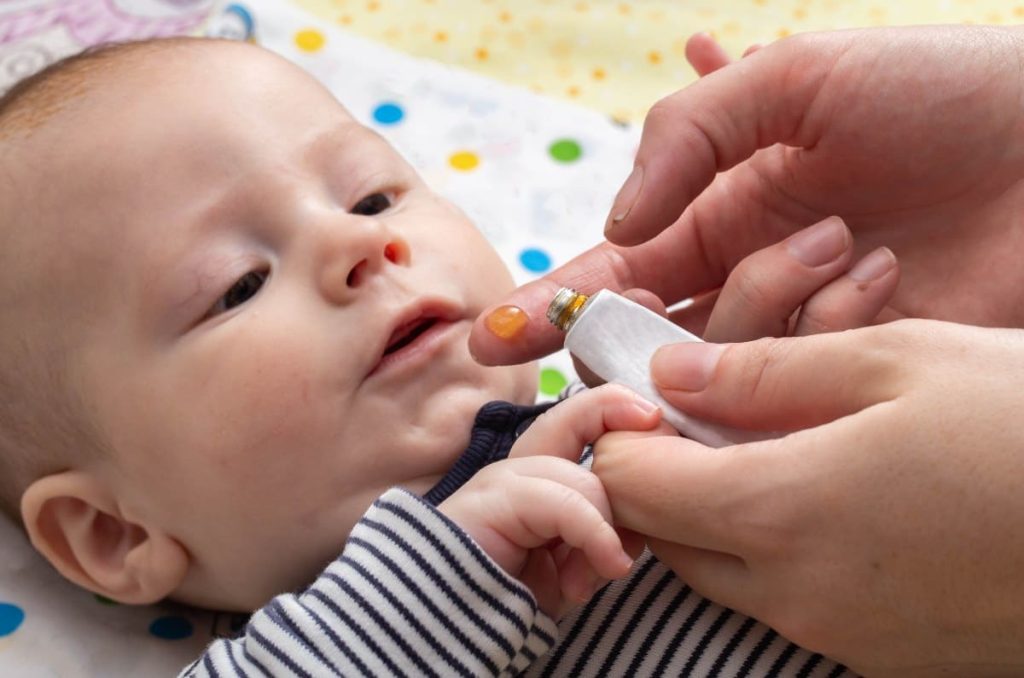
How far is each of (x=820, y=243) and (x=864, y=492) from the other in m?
0.38

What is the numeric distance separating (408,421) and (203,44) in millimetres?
609

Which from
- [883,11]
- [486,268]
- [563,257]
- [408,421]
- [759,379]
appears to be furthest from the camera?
[883,11]

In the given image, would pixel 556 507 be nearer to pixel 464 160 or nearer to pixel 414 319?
pixel 414 319

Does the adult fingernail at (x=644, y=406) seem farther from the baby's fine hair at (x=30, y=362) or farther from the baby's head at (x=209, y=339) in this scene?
the baby's fine hair at (x=30, y=362)

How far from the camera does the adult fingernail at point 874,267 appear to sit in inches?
46.9

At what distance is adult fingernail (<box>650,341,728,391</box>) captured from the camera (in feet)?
3.39

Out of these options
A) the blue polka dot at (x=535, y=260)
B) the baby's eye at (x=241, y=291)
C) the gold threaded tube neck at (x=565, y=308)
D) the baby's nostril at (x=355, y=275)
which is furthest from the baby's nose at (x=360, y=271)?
the blue polka dot at (x=535, y=260)

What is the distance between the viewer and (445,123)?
2.00m

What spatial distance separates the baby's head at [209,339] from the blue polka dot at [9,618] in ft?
0.38

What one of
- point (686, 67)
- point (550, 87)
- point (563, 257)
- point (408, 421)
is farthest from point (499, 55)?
point (408, 421)

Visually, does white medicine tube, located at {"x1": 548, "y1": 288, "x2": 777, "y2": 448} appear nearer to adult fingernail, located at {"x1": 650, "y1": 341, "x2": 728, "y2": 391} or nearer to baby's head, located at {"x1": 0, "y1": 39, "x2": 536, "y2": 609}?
adult fingernail, located at {"x1": 650, "y1": 341, "x2": 728, "y2": 391}

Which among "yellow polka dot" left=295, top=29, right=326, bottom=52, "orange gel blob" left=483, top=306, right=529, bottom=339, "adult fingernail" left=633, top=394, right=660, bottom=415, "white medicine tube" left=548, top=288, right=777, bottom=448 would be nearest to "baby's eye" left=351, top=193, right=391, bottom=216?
"orange gel blob" left=483, top=306, right=529, bottom=339

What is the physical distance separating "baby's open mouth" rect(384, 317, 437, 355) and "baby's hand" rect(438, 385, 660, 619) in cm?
19

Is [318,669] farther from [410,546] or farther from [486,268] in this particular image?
[486,268]
